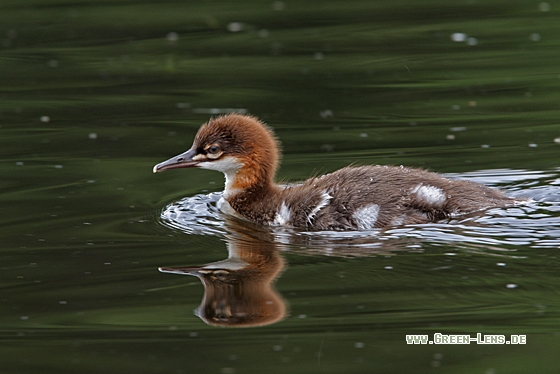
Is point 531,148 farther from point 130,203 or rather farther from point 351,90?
point 130,203

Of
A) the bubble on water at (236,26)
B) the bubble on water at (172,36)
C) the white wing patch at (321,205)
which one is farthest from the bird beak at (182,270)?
the bubble on water at (236,26)

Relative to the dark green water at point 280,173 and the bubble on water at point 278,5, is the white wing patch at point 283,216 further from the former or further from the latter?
the bubble on water at point 278,5

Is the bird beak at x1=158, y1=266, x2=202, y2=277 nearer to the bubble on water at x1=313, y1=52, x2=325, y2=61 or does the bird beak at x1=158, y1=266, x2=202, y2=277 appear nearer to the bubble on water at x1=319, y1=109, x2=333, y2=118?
the bubble on water at x1=319, y1=109, x2=333, y2=118

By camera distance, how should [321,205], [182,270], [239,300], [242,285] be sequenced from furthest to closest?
[321,205], [182,270], [242,285], [239,300]

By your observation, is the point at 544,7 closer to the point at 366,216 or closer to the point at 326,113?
the point at 326,113

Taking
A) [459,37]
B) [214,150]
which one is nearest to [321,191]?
[214,150]

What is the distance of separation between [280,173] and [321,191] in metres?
1.76

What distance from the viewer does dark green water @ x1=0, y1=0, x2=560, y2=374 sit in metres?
5.96

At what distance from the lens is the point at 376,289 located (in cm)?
663

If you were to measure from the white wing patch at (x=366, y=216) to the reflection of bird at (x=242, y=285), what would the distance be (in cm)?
69

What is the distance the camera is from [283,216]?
8.34m

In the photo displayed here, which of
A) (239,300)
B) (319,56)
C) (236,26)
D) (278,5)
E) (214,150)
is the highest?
(278,5)

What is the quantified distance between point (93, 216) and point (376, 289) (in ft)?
9.74

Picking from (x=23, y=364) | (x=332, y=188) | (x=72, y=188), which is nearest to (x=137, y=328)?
(x=23, y=364)
